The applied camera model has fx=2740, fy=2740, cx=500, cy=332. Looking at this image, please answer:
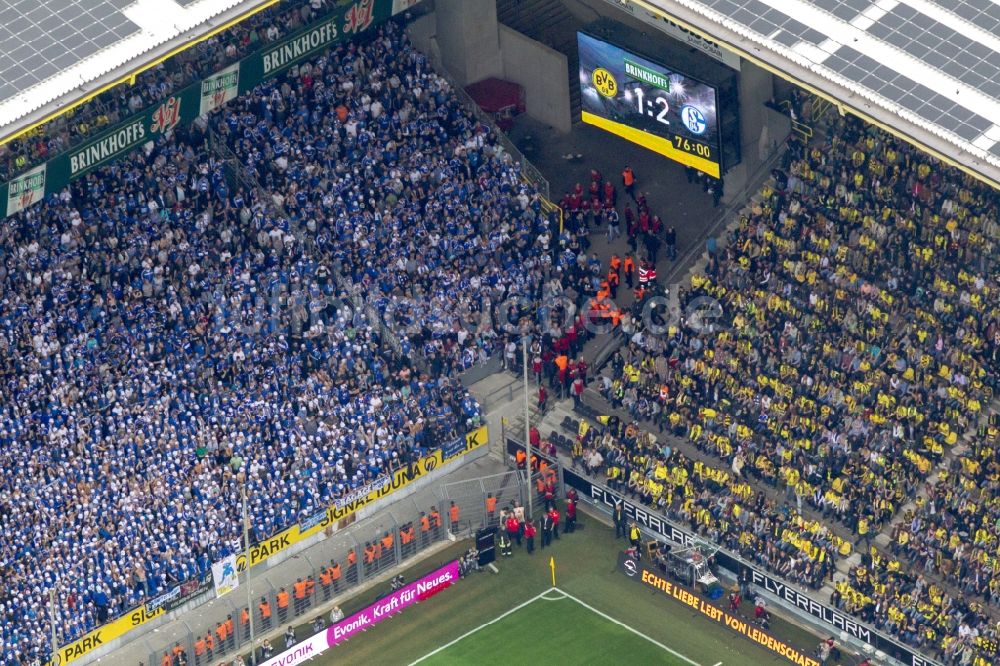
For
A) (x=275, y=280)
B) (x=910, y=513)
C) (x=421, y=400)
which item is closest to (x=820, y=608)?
(x=910, y=513)

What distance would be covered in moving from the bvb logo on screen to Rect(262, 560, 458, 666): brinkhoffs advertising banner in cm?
1544

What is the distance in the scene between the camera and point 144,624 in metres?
75.5

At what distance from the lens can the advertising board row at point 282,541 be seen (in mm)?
74375

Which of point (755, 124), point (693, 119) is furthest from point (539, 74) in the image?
point (693, 119)

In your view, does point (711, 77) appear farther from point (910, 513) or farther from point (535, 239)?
point (910, 513)

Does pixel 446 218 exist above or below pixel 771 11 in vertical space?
below

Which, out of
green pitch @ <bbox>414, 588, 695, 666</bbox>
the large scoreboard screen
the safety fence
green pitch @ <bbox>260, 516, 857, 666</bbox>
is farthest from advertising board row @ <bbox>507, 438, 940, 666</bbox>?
the large scoreboard screen

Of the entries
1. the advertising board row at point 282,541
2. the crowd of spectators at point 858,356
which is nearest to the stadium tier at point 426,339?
the crowd of spectators at point 858,356

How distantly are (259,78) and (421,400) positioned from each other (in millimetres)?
10823

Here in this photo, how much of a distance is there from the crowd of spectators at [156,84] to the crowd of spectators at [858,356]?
46.1 feet

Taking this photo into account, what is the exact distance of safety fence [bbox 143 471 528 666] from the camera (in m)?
75.0

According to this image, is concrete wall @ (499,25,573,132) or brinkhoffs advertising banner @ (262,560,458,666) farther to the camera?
concrete wall @ (499,25,573,132)

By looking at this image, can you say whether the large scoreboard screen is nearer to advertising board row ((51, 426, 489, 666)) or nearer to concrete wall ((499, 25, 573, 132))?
concrete wall ((499, 25, 573, 132))

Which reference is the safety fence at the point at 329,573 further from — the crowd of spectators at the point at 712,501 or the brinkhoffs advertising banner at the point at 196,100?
the brinkhoffs advertising banner at the point at 196,100
